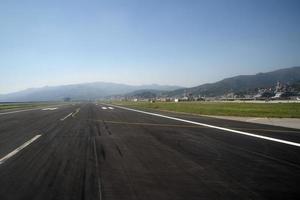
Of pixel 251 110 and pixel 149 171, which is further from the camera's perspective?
pixel 251 110

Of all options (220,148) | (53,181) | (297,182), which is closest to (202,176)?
(297,182)

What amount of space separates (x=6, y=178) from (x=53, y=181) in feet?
3.12

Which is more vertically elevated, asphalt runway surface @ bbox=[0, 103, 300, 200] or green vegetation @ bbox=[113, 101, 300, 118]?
asphalt runway surface @ bbox=[0, 103, 300, 200]

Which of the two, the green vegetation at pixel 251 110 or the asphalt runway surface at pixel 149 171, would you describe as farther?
the green vegetation at pixel 251 110

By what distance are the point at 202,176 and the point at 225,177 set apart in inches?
16.5

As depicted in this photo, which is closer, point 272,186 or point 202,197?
point 202,197

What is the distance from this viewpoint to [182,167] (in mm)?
6629

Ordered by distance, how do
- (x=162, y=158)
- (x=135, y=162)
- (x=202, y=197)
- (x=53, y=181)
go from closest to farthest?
(x=202, y=197) < (x=53, y=181) < (x=135, y=162) < (x=162, y=158)

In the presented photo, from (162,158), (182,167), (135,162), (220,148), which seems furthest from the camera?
(220,148)

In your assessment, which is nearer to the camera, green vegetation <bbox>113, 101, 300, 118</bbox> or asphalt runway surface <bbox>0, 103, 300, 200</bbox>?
asphalt runway surface <bbox>0, 103, 300, 200</bbox>

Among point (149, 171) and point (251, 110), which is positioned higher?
point (149, 171)

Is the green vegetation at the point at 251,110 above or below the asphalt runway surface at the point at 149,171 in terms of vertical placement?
below

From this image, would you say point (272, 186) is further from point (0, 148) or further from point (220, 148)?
point (0, 148)

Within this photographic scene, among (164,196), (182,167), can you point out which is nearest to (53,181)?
(164,196)
